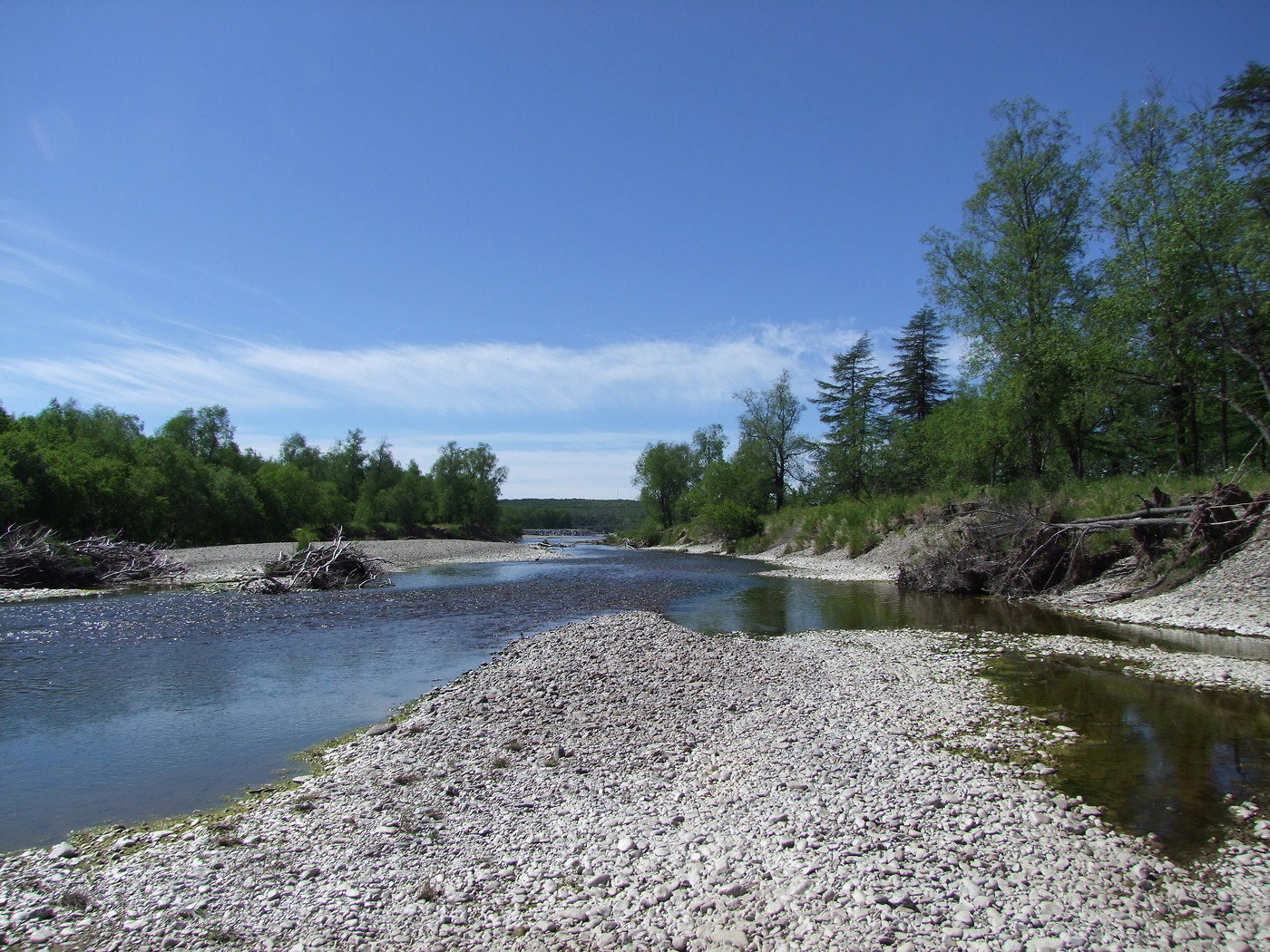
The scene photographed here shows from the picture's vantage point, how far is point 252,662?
15.5 m

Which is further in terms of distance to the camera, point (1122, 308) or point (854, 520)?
point (854, 520)

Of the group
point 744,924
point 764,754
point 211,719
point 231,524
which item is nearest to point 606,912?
point 744,924

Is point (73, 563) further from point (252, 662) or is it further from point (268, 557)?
point (252, 662)

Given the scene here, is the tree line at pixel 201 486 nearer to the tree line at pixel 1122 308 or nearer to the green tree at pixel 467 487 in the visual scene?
the green tree at pixel 467 487

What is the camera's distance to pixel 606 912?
5.15 metres

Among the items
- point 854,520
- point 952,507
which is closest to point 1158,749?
point 952,507

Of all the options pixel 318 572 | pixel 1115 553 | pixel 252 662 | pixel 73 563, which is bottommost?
pixel 252 662

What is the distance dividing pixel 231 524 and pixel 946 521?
62.3 metres

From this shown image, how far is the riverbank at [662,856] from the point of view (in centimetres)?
493

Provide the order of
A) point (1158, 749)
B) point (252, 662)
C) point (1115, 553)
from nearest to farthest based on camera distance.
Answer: point (1158, 749) → point (252, 662) → point (1115, 553)

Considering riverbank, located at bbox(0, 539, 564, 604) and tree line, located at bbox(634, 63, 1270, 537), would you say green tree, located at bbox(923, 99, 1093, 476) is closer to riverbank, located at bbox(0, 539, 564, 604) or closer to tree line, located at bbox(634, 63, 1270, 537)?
tree line, located at bbox(634, 63, 1270, 537)

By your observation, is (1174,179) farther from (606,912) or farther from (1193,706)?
(606,912)

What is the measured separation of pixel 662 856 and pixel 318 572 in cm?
3079

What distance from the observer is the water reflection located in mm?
6637
